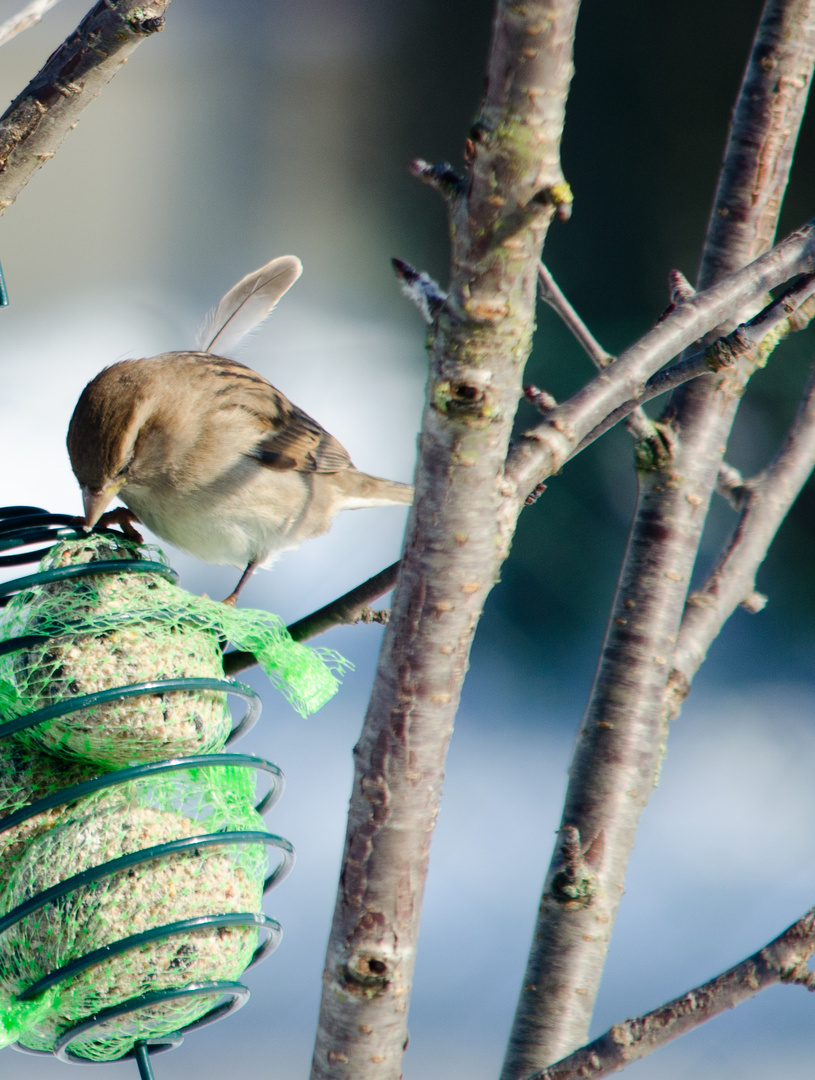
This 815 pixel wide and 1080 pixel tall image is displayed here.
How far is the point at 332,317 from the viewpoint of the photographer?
17.0ft

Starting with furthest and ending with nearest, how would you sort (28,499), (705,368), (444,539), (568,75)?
(28,499)
(705,368)
(444,539)
(568,75)

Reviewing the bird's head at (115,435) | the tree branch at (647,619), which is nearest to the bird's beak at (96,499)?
the bird's head at (115,435)

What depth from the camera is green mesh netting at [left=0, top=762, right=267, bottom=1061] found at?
1.19m

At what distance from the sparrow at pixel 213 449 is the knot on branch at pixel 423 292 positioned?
1.03m

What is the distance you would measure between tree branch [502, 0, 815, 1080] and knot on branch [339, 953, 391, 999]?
48cm

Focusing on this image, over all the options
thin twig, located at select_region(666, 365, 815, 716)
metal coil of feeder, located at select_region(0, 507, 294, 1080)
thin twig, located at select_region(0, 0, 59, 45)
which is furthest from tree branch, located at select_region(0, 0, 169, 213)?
thin twig, located at select_region(666, 365, 815, 716)

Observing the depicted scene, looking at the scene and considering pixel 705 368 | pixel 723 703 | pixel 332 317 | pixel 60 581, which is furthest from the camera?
pixel 332 317

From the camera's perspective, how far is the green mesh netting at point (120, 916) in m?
1.19

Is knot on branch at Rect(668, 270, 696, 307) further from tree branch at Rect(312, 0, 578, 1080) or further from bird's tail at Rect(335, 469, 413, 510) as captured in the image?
bird's tail at Rect(335, 469, 413, 510)

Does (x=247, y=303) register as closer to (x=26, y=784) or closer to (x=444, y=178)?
(x=26, y=784)

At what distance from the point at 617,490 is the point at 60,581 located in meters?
3.84

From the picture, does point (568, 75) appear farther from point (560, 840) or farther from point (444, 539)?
point (560, 840)

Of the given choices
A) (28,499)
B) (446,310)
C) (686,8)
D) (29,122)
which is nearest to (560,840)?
(446,310)

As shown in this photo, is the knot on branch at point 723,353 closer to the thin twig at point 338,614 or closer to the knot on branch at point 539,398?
the knot on branch at point 539,398
